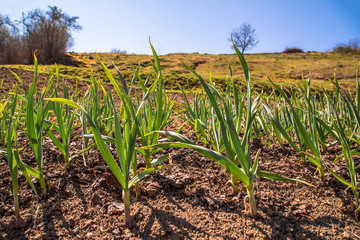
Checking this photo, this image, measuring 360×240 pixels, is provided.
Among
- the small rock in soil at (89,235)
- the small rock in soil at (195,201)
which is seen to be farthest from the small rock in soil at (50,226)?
the small rock in soil at (195,201)

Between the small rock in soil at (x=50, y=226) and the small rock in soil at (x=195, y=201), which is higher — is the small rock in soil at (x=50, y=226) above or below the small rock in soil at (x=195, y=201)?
below

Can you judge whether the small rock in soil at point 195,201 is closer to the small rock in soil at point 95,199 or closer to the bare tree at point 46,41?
the small rock in soil at point 95,199

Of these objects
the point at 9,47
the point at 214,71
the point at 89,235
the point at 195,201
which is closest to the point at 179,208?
A: the point at 195,201

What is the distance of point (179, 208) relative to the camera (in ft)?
2.69

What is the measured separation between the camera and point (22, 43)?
10383 mm

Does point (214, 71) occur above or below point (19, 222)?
above

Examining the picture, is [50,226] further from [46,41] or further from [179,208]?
[46,41]

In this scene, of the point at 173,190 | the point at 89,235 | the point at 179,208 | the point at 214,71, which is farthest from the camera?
the point at 214,71

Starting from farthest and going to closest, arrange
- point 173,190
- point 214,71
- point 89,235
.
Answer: point 214,71
point 173,190
point 89,235

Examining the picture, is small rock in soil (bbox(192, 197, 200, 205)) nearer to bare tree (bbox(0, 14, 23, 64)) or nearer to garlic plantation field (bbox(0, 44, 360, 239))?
garlic plantation field (bbox(0, 44, 360, 239))

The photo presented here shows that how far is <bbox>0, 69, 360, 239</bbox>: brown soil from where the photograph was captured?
2.33 feet

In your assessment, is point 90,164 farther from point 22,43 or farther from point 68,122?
point 22,43

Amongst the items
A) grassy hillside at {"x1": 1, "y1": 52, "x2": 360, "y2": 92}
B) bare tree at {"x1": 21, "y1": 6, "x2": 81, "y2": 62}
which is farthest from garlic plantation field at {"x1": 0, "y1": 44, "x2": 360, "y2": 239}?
bare tree at {"x1": 21, "y1": 6, "x2": 81, "y2": 62}

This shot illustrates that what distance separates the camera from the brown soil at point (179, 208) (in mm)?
711
